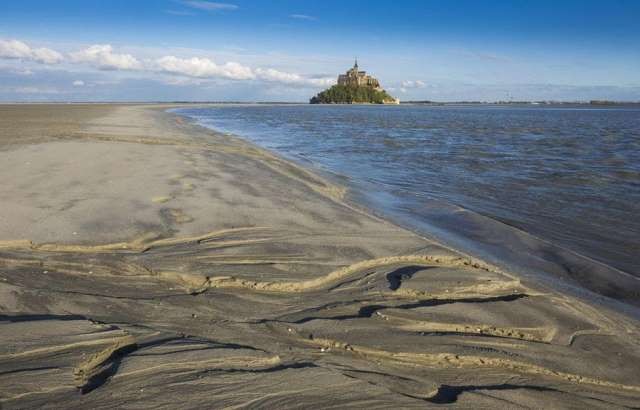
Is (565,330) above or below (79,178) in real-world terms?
below

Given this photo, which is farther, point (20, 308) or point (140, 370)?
point (20, 308)

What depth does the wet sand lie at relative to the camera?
2938mm

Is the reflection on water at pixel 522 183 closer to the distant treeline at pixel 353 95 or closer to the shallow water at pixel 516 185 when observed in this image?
the shallow water at pixel 516 185

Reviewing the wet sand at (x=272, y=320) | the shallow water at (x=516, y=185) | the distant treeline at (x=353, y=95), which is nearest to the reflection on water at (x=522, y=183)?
the shallow water at (x=516, y=185)

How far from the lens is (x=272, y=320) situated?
3.92m

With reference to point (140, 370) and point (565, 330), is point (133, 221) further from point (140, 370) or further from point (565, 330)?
point (565, 330)

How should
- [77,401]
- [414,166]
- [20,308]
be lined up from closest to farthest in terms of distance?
[77,401] → [20,308] → [414,166]

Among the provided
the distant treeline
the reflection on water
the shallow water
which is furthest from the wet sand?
the distant treeline

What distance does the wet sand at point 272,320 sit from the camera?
2.94 metres

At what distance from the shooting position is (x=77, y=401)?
265cm

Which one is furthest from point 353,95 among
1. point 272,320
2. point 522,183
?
point 272,320

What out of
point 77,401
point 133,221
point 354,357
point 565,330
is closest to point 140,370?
point 77,401

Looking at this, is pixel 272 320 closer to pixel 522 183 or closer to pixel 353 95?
pixel 522 183

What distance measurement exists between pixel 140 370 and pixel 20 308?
5.04ft
